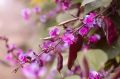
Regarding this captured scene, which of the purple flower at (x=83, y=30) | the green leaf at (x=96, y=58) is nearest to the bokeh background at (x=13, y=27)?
the green leaf at (x=96, y=58)

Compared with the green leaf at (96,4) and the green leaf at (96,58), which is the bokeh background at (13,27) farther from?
the green leaf at (96,4)

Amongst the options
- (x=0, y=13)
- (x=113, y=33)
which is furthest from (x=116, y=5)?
(x=0, y=13)

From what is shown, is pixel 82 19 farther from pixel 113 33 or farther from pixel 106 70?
pixel 106 70

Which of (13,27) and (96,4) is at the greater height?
(13,27)

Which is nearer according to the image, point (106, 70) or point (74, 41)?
point (74, 41)

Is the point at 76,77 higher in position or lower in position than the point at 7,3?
lower

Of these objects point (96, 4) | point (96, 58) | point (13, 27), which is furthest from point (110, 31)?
point (13, 27)

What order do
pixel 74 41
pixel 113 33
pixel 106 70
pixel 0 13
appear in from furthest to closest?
pixel 0 13
pixel 106 70
pixel 113 33
pixel 74 41

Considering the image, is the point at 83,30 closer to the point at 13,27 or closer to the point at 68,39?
the point at 68,39
